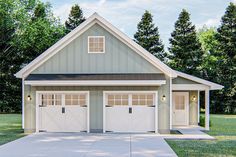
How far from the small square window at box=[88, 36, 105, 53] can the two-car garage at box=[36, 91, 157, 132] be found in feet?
6.79

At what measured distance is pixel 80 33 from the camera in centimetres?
1534

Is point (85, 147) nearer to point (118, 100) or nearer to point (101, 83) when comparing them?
point (101, 83)

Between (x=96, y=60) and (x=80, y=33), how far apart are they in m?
1.53

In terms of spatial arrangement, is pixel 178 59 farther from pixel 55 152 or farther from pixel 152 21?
pixel 55 152

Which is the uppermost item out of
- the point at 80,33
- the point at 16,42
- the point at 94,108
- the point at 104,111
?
the point at 16,42

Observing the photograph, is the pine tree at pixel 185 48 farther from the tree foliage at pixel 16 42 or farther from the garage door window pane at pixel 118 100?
the garage door window pane at pixel 118 100

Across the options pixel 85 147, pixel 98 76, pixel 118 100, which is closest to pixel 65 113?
pixel 98 76

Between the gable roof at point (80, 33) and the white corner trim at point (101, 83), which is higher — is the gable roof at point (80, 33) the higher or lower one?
the higher one

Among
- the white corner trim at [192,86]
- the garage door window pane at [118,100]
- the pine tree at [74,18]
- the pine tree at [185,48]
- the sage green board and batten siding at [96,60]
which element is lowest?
the garage door window pane at [118,100]

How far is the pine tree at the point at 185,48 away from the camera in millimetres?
35344

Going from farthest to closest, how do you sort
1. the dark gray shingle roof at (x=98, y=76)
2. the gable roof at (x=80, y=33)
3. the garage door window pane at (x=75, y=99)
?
the garage door window pane at (x=75, y=99) < the gable roof at (x=80, y=33) < the dark gray shingle roof at (x=98, y=76)

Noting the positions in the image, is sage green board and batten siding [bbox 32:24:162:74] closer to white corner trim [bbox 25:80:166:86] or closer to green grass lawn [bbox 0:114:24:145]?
white corner trim [bbox 25:80:166:86]

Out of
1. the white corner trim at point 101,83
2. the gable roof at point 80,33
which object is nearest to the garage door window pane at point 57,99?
the white corner trim at point 101,83

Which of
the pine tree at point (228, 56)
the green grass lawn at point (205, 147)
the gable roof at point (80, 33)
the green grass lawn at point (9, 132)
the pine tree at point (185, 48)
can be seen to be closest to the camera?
the green grass lawn at point (205, 147)
